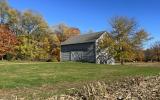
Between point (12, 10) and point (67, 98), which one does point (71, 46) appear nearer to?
point (12, 10)

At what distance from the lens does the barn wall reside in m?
65.4

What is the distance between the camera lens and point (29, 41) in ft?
254

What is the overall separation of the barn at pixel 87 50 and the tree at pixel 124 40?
5.27 ft

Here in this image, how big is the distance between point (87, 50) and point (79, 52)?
9.80ft

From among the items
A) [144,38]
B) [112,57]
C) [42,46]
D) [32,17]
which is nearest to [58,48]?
[42,46]

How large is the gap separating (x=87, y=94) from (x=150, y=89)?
2.51 meters

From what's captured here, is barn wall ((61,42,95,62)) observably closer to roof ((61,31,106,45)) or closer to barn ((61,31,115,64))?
barn ((61,31,115,64))

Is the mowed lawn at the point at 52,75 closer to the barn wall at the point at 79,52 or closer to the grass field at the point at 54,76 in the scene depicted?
the grass field at the point at 54,76

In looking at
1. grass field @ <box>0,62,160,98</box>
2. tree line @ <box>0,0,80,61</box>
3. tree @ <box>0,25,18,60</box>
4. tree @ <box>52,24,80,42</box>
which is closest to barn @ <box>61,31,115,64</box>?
tree line @ <box>0,0,80,61</box>

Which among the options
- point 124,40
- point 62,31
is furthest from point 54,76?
point 62,31

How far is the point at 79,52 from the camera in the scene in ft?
226

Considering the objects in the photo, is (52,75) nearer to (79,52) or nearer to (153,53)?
(79,52)

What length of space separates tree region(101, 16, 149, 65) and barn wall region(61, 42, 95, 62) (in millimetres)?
3053

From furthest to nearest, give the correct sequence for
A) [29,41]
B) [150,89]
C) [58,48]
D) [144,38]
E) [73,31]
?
1. [73,31]
2. [58,48]
3. [29,41]
4. [144,38]
5. [150,89]
